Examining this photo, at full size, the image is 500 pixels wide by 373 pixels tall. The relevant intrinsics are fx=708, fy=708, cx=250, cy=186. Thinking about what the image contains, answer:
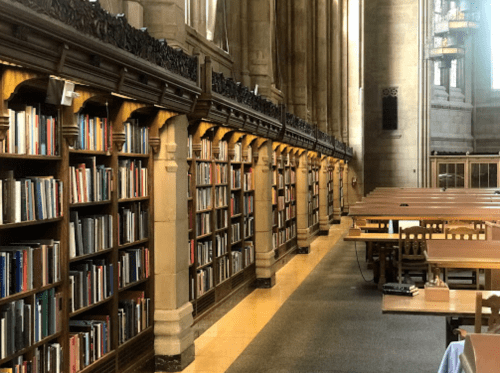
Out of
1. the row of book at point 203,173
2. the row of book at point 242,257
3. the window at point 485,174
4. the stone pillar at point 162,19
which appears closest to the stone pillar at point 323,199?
the row of book at point 242,257

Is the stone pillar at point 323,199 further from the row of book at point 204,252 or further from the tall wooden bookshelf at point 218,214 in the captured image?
the row of book at point 204,252

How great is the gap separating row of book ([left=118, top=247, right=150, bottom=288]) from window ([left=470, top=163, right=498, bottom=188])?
79.5ft

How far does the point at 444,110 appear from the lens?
33.0 metres

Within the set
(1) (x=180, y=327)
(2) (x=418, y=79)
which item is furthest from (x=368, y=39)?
(1) (x=180, y=327)

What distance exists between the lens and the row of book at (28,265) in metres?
3.95

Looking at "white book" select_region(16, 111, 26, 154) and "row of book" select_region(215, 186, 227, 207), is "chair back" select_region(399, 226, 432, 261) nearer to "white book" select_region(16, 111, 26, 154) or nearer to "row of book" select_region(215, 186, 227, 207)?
"row of book" select_region(215, 186, 227, 207)

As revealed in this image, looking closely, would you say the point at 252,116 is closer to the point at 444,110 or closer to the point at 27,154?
the point at 27,154

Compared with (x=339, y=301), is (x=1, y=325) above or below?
above

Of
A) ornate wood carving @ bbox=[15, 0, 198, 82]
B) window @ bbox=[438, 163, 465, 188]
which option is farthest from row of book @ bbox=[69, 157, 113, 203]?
window @ bbox=[438, 163, 465, 188]

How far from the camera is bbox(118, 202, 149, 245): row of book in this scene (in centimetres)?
570

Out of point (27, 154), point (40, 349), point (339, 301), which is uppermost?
point (27, 154)

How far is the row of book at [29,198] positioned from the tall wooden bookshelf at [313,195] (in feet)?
41.3

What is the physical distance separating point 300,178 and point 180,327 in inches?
364

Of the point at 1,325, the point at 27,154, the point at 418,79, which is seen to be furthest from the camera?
the point at 418,79
